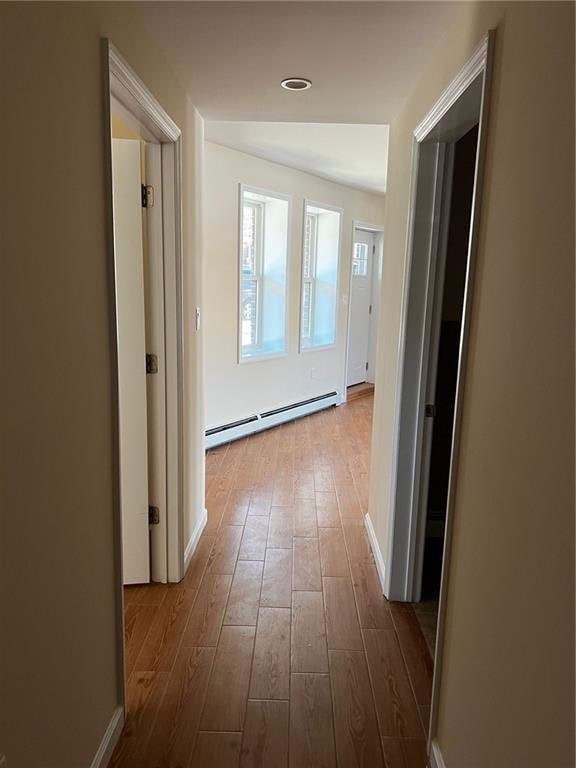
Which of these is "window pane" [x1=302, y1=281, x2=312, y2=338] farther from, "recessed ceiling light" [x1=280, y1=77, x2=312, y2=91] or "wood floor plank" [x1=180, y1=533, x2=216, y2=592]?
"recessed ceiling light" [x1=280, y1=77, x2=312, y2=91]

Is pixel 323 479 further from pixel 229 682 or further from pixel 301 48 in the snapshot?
pixel 301 48

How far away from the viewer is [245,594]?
2.61 metres

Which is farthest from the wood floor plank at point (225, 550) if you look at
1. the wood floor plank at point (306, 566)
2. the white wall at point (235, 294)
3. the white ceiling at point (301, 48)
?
the white ceiling at point (301, 48)

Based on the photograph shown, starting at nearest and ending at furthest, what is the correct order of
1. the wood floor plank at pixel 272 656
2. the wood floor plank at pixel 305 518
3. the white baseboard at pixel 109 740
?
the white baseboard at pixel 109 740, the wood floor plank at pixel 272 656, the wood floor plank at pixel 305 518

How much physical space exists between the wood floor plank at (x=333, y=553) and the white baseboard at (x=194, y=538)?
69cm

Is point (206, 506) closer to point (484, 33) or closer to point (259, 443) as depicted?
point (259, 443)

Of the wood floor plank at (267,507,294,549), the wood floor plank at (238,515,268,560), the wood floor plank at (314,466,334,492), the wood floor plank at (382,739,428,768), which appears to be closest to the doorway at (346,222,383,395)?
the wood floor plank at (314,466,334,492)

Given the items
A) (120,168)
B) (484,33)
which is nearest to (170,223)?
(120,168)

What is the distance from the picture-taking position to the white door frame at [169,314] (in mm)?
1622

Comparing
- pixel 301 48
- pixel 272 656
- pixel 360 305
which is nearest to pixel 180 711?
pixel 272 656

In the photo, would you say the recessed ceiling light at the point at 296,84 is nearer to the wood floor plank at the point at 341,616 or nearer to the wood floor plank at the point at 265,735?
the wood floor plank at the point at 341,616

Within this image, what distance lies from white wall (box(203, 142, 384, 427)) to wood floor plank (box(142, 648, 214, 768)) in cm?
270

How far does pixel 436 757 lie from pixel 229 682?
770 millimetres

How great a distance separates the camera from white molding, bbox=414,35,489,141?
1.38m
